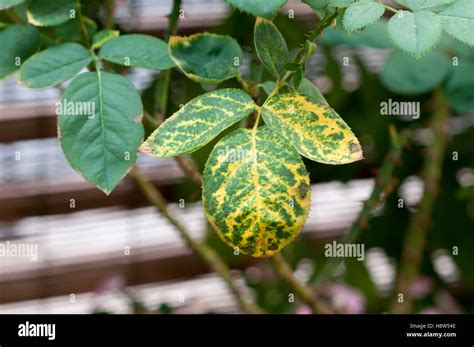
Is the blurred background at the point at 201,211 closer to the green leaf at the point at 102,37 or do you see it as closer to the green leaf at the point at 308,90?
the green leaf at the point at 102,37

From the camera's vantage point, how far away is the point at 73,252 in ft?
5.21

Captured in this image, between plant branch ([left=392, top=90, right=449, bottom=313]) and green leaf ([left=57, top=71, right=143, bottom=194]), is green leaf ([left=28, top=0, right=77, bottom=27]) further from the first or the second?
plant branch ([left=392, top=90, right=449, bottom=313])

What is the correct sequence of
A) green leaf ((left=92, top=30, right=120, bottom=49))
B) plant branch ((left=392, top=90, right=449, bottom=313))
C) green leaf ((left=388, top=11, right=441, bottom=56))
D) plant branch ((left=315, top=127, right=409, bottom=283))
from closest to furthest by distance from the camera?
green leaf ((left=388, top=11, right=441, bottom=56)) → green leaf ((left=92, top=30, right=120, bottom=49)) → plant branch ((left=315, top=127, right=409, bottom=283)) → plant branch ((left=392, top=90, right=449, bottom=313))

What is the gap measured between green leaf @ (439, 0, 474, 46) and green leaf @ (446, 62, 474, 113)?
42 centimetres

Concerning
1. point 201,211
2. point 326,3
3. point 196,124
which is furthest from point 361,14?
point 201,211

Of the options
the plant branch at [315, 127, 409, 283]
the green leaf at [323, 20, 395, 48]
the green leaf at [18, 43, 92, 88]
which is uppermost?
the green leaf at [18, 43, 92, 88]

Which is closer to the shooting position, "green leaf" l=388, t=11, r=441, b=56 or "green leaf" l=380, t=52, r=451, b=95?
"green leaf" l=388, t=11, r=441, b=56

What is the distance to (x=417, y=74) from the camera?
890mm

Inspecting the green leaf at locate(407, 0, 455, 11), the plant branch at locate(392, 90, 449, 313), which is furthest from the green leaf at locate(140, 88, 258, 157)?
the plant branch at locate(392, 90, 449, 313)

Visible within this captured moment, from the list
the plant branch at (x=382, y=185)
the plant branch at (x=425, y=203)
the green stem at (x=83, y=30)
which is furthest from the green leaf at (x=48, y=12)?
the plant branch at (x=425, y=203)

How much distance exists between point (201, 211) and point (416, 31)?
2.84 ft

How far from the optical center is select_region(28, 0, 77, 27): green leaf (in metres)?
0.53
